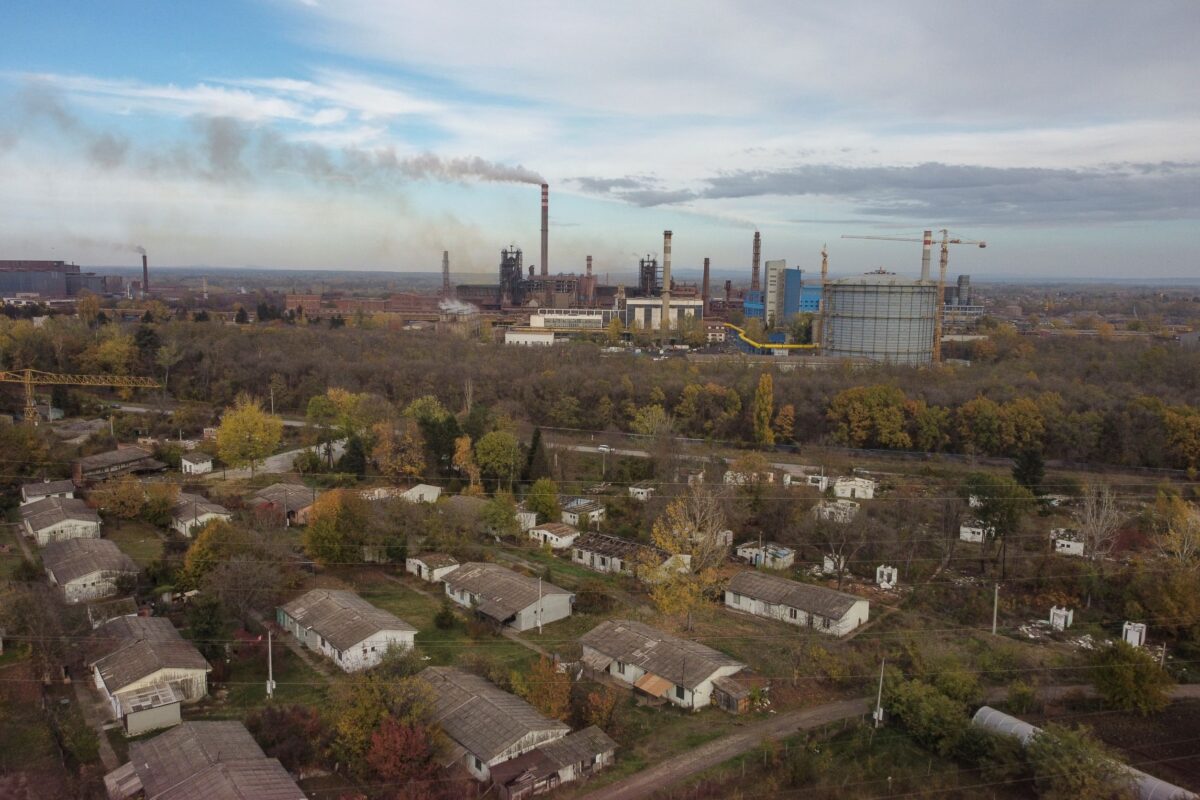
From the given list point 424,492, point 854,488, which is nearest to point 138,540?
point 424,492

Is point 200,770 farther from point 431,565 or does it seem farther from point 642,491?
point 642,491

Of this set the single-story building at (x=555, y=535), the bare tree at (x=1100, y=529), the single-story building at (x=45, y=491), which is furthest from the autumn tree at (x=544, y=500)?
the bare tree at (x=1100, y=529)

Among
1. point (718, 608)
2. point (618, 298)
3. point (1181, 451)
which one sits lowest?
point (718, 608)

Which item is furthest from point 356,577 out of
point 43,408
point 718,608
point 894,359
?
point 894,359

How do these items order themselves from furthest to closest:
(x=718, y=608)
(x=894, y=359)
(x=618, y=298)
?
(x=618, y=298), (x=894, y=359), (x=718, y=608)

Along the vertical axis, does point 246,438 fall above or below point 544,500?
above

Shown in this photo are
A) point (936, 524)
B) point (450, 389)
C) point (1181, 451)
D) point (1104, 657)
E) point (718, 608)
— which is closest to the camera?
point (1104, 657)

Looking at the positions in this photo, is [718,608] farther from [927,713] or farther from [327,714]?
[327,714]
